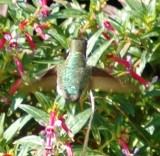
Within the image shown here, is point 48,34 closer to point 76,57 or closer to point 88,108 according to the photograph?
point 88,108

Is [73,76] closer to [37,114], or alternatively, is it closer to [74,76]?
[74,76]

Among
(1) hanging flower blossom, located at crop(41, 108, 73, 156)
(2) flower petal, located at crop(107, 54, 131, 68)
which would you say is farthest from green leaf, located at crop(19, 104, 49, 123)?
(2) flower petal, located at crop(107, 54, 131, 68)

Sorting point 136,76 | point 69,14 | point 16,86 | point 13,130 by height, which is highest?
point 69,14

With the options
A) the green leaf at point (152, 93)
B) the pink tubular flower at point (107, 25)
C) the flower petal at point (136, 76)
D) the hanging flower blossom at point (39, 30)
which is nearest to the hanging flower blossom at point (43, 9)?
the hanging flower blossom at point (39, 30)

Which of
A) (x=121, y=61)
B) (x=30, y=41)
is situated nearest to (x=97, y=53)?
(x=121, y=61)

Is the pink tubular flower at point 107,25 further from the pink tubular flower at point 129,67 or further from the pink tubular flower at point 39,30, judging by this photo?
the pink tubular flower at point 39,30

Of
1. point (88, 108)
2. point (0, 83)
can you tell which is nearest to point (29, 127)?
point (0, 83)

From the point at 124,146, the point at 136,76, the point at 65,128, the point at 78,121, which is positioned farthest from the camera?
the point at 136,76

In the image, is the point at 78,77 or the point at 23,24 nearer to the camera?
the point at 78,77
